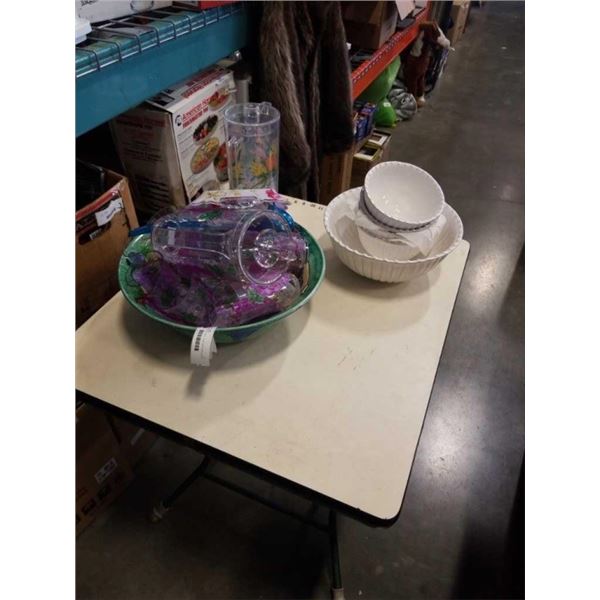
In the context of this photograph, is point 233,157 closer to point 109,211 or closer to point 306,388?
point 109,211

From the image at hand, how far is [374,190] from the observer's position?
0.86 m

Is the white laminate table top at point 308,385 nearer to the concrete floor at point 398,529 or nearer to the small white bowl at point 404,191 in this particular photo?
the small white bowl at point 404,191

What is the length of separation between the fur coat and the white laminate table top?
0.72m

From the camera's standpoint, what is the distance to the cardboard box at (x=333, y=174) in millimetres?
1850

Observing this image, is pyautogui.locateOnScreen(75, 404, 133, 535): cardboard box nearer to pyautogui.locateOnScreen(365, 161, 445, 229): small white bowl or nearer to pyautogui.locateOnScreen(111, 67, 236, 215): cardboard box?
pyautogui.locateOnScreen(111, 67, 236, 215): cardboard box

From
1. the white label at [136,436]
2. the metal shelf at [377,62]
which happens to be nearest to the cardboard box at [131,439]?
the white label at [136,436]

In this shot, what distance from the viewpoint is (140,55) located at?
0.83 m

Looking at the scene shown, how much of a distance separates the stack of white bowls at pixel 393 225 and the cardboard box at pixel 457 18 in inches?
169

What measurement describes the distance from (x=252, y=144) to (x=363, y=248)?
1.88 ft

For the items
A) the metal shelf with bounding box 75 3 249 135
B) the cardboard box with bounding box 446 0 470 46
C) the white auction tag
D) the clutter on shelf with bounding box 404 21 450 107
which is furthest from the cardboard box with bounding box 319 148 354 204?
the cardboard box with bounding box 446 0 470 46

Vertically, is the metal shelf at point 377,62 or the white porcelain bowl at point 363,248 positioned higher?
the metal shelf at point 377,62

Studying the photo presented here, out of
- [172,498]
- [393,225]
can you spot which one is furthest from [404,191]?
[172,498]

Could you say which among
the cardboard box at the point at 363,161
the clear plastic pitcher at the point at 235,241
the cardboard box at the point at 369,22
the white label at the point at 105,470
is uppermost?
the cardboard box at the point at 369,22
